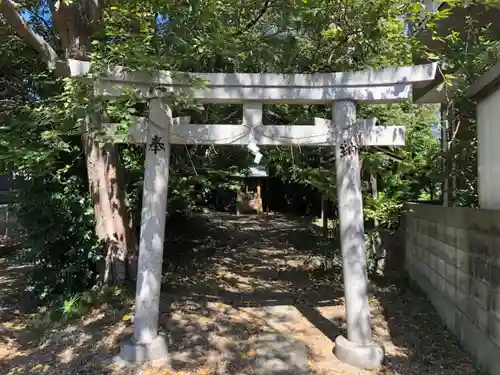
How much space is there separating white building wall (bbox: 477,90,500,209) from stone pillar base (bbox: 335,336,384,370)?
184cm

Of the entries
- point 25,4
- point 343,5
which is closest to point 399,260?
point 343,5

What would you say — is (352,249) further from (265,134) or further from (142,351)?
(142,351)

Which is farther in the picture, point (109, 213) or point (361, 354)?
point (109, 213)

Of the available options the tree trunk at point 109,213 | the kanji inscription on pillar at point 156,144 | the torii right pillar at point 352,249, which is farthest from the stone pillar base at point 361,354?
the tree trunk at point 109,213

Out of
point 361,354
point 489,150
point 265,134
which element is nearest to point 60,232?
point 265,134

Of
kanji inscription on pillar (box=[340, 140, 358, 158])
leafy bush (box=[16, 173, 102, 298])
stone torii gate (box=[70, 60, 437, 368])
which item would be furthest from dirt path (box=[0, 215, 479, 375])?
kanji inscription on pillar (box=[340, 140, 358, 158])

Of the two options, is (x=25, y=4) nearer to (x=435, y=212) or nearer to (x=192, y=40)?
(x=192, y=40)

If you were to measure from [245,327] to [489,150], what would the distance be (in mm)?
3390

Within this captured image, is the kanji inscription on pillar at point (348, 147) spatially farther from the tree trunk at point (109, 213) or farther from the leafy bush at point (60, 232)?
the leafy bush at point (60, 232)

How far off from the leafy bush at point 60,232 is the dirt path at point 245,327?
96 cm

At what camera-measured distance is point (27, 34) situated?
18.7ft

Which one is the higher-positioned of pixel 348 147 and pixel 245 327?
pixel 348 147

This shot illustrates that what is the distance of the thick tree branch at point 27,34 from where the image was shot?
17.4ft

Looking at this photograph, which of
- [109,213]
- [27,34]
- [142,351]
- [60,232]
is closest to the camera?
[142,351]
